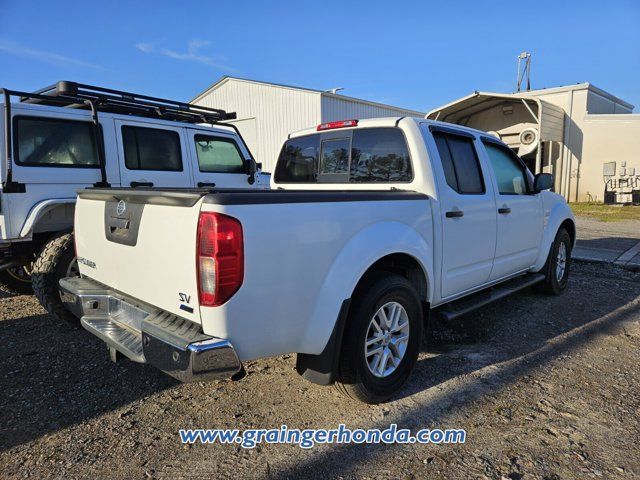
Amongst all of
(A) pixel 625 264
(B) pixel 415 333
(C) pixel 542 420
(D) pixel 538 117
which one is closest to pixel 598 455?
(C) pixel 542 420

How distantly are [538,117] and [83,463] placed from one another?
18.4 meters

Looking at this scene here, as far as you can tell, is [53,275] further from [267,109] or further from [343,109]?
[267,109]

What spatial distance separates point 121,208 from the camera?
2770 millimetres

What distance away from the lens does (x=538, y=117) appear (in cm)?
1694

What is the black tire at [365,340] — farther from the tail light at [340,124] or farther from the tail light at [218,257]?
the tail light at [340,124]

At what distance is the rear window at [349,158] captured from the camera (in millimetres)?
3527

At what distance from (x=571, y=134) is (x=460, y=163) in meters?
17.6

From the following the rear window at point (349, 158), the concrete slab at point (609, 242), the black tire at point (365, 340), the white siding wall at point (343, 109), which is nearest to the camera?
the black tire at point (365, 340)

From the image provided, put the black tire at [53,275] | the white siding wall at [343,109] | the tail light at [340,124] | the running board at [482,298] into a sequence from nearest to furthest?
the running board at [482,298] → the tail light at [340,124] → the black tire at [53,275] → the white siding wall at [343,109]

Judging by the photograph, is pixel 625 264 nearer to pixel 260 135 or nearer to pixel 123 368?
pixel 123 368

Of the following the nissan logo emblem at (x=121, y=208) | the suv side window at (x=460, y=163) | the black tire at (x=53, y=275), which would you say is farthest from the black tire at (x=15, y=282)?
the suv side window at (x=460, y=163)

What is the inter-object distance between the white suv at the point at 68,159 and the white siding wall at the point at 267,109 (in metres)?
11.5

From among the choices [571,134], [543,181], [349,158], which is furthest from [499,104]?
[349,158]

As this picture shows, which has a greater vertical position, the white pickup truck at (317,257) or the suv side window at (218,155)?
the suv side window at (218,155)
